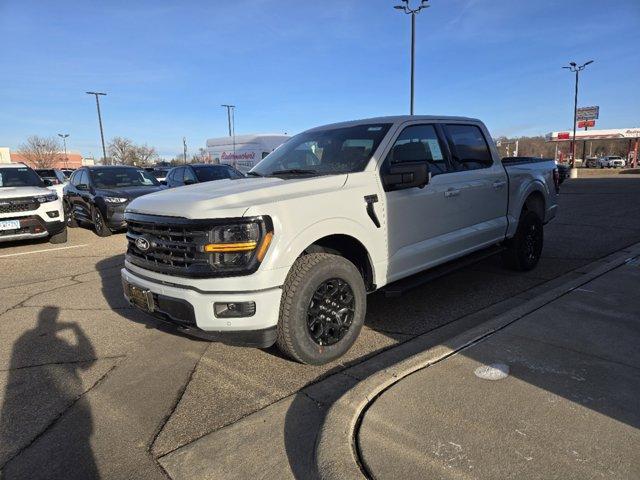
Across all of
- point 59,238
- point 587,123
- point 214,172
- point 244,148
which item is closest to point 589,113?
point 587,123

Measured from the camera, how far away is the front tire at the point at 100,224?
10.3 metres

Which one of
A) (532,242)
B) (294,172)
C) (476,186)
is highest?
(294,172)

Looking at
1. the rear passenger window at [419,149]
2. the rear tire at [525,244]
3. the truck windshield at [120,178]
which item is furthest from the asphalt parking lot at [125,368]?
the truck windshield at [120,178]

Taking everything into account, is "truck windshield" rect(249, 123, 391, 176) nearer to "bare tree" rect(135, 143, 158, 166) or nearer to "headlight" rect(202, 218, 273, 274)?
"headlight" rect(202, 218, 273, 274)

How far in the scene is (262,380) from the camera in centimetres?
338

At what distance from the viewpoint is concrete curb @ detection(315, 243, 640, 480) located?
2.33m

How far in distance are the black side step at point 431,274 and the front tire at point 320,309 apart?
413mm

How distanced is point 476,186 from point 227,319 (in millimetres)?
3169

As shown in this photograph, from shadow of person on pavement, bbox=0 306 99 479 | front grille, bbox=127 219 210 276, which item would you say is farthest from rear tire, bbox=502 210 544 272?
shadow of person on pavement, bbox=0 306 99 479

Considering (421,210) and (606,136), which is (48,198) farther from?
(606,136)

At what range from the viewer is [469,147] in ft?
17.0

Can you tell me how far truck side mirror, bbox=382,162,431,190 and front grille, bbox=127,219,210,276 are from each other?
5.23 feet

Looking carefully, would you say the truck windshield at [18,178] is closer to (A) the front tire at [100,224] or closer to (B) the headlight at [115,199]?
(A) the front tire at [100,224]

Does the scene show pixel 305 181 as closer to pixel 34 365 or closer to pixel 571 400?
pixel 571 400
